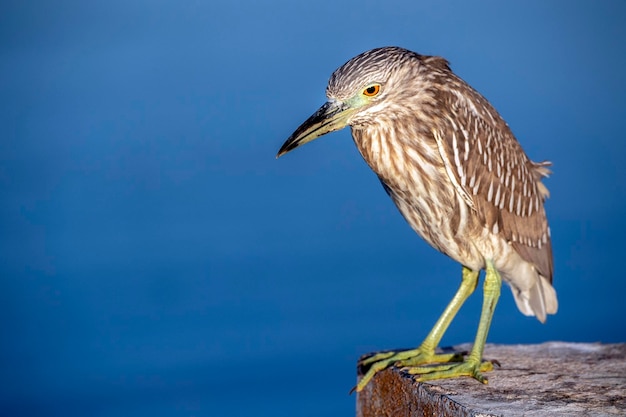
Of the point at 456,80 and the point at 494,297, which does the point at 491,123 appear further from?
the point at 494,297

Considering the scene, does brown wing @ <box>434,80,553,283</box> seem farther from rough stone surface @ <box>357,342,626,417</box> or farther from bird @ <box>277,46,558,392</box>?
rough stone surface @ <box>357,342,626,417</box>

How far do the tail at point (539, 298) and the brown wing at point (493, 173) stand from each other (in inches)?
2.8

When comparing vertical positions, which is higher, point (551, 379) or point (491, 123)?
point (491, 123)

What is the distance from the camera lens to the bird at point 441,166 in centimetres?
344

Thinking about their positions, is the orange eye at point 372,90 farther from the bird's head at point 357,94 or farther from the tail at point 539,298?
the tail at point 539,298

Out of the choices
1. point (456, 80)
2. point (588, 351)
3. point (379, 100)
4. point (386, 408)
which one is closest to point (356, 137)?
point (379, 100)

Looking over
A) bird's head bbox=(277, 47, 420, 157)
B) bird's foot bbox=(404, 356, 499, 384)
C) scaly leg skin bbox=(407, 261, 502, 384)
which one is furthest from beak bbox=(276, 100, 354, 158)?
bird's foot bbox=(404, 356, 499, 384)

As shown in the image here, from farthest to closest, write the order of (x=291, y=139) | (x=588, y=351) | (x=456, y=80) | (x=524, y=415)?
(x=588, y=351) < (x=456, y=80) < (x=291, y=139) < (x=524, y=415)

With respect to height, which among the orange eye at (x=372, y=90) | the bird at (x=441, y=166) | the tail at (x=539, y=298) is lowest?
the tail at (x=539, y=298)

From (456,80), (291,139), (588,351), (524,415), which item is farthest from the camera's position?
(588,351)

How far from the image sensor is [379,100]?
11.3 feet

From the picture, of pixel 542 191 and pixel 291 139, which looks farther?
pixel 542 191

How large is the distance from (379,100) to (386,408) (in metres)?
1.26

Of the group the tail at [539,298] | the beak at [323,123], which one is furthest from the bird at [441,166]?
the tail at [539,298]
